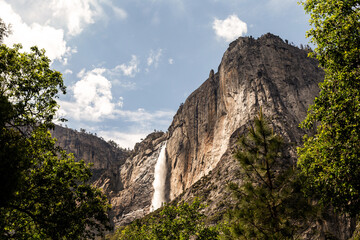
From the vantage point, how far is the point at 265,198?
41.7ft

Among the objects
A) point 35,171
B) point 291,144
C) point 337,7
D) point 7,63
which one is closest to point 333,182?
point 337,7

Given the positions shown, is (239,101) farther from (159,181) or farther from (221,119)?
(159,181)

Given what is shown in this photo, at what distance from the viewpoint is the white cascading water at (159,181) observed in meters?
113

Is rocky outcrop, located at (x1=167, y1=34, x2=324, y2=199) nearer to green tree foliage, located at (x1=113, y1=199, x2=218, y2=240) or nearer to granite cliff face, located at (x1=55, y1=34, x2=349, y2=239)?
granite cliff face, located at (x1=55, y1=34, x2=349, y2=239)

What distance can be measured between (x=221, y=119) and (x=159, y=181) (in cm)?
4593

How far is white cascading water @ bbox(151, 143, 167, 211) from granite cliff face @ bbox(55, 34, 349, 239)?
2.69 metres

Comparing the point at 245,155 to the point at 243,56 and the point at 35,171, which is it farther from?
the point at 243,56

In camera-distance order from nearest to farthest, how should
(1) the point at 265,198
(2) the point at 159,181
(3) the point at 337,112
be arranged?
(3) the point at 337,112 < (1) the point at 265,198 < (2) the point at 159,181

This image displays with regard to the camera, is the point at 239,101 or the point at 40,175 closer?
the point at 40,175

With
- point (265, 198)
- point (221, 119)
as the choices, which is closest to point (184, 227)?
point (265, 198)

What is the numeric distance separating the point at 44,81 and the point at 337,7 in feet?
55.6

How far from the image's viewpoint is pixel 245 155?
46.0 ft

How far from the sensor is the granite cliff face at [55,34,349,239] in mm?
85125

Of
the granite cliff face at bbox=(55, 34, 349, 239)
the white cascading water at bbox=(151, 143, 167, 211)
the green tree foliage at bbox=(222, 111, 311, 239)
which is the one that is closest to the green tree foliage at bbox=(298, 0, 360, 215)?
the green tree foliage at bbox=(222, 111, 311, 239)
